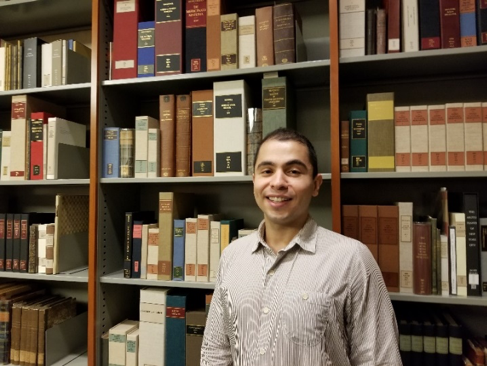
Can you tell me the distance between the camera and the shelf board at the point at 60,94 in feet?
5.35

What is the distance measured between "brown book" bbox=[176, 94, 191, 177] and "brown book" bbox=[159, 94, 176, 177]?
0.02 m

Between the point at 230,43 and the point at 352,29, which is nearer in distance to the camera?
the point at 352,29

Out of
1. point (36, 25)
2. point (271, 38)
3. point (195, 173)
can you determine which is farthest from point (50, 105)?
point (271, 38)

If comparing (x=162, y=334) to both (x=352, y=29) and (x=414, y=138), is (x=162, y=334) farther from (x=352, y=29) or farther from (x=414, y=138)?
(x=352, y=29)

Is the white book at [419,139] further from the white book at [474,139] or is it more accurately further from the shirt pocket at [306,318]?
the shirt pocket at [306,318]

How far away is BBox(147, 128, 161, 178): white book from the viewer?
155 centimetres

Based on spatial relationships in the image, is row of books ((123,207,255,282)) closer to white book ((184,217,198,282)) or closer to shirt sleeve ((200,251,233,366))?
white book ((184,217,198,282))

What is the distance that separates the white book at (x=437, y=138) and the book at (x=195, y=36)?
3.07ft

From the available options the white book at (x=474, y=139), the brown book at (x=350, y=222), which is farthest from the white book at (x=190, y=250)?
the white book at (x=474, y=139)

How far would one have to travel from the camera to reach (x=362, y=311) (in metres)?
0.94

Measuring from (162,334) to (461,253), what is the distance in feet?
4.03

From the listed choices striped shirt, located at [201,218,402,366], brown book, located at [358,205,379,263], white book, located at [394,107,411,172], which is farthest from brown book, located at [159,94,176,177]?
white book, located at [394,107,411,172]

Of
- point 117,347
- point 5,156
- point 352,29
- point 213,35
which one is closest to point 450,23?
point 352,29

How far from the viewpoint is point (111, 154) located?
5.24ft
